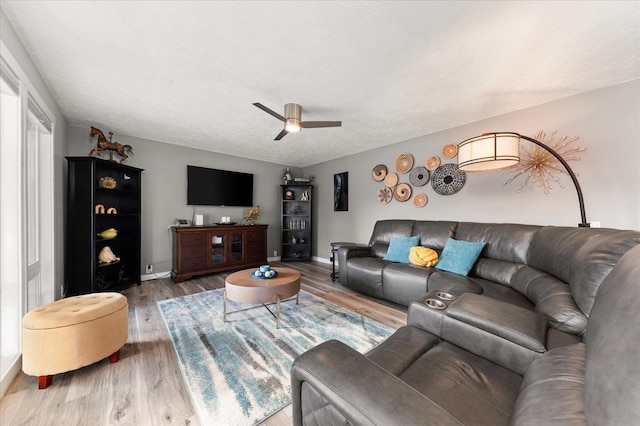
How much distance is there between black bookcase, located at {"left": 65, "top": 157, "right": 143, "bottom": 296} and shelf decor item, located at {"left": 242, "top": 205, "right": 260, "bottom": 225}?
1.81 metres

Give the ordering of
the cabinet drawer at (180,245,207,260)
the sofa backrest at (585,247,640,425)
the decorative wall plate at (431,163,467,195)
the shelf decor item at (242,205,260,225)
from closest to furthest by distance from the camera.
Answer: the sofa backrest at (585,247,640,425) → the decorative wall plate at (431,163,467,195) → the cabinet drawer at (180,245,207,260) → the shelf decor item at (242,205,260,225)

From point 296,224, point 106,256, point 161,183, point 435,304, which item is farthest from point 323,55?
point 296,224

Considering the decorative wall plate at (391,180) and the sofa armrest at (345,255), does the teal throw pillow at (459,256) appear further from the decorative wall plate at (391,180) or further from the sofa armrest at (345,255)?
the decorative wall plate at (391,180)

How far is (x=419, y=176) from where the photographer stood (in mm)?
3705

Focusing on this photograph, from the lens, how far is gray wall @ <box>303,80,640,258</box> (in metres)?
2.19

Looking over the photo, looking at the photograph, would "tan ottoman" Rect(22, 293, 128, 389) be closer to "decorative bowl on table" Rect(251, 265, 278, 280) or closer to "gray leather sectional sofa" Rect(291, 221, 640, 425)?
"decorative bowl on table" Rect(251, 265, 278, 280)

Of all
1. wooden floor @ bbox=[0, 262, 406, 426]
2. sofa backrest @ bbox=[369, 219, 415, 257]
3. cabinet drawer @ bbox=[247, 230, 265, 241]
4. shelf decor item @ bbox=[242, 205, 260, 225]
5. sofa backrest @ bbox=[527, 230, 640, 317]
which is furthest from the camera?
shelf decor item @ bbox=[242, 205, 260, 225]

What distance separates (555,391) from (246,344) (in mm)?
1937

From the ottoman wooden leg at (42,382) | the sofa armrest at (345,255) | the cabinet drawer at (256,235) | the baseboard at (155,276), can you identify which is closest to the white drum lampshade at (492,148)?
the sofa armrest at (345,255)

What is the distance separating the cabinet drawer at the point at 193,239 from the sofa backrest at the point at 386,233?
2866 millimetres

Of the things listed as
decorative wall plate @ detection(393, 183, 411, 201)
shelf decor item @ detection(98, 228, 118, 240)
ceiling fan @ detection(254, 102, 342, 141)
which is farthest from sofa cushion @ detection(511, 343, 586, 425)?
shelf decor item @ detection(98, 228, 118, 240)

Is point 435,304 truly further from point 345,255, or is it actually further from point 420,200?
point 420,200

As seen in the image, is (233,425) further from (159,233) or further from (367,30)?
(159,233)

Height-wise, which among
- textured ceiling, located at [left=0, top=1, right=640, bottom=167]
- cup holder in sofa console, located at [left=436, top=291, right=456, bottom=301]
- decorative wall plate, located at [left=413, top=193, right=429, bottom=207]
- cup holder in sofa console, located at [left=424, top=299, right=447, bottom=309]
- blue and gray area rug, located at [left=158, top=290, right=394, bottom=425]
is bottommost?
blue and gray area rug, located at [left=158, top=290, right=394, bottom=425]
